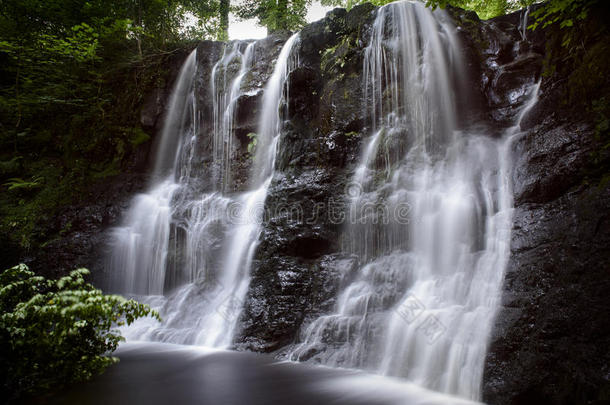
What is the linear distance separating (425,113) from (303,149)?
3069mm

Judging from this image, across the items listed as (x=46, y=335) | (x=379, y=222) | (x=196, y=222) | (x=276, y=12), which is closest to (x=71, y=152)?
(x=196, y=222)

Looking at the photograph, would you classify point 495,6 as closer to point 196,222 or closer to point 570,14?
point 570,14

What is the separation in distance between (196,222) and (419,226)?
19.8 ft

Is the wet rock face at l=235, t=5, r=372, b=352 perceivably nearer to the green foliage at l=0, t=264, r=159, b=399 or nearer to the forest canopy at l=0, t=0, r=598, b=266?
the green foliage at l=0, t=264, r=159, b=399

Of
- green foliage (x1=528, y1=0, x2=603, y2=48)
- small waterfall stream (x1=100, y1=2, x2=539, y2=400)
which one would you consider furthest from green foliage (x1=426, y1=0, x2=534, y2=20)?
green foliage (x1=528, y1=0, x2=603, y2=48)

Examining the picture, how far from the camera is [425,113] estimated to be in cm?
807

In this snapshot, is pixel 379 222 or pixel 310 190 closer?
pixel 379 222

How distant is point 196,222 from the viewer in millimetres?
9680

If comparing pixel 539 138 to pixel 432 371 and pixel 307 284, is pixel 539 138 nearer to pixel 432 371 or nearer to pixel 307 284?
pixel 432 371

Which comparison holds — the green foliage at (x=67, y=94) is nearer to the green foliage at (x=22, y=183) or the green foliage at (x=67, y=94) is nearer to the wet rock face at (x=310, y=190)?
the green foliage at (x=22, y=183)

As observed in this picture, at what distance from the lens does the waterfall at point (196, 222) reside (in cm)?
770

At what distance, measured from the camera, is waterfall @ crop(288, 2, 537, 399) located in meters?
4.59

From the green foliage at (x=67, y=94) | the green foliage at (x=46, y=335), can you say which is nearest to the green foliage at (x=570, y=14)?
the green foliage at (x=46, y=335)

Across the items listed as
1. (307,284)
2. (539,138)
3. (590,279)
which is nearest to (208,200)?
(307,284)
